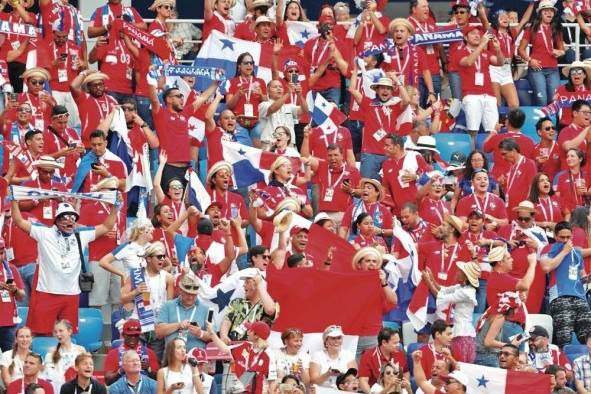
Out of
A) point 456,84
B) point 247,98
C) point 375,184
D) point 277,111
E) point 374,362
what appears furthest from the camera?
point 456,84

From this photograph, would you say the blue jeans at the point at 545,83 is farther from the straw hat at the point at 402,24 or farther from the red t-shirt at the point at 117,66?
the red t-shirt at the point at 117,66

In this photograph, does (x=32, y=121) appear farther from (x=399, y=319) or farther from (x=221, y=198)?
(x=399, y=319)

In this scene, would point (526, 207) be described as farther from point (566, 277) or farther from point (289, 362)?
point (289, 362)

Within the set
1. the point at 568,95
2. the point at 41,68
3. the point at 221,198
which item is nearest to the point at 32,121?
the point at 41,68

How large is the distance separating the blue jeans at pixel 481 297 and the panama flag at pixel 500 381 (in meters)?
2.02

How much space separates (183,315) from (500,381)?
9.27 ft

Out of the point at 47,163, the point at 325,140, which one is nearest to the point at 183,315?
the point at 47,163

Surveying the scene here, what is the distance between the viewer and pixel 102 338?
72.2 feet

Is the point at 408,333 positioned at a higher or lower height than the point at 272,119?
lower

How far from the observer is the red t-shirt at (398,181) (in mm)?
24031

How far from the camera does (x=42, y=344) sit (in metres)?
20.9

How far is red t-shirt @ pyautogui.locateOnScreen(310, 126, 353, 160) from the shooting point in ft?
81.9

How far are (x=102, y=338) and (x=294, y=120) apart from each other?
450 centimetres

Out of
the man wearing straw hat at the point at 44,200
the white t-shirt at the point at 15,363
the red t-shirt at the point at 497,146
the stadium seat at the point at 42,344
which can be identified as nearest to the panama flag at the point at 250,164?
the man wearing straw hat at the point at 44,200
